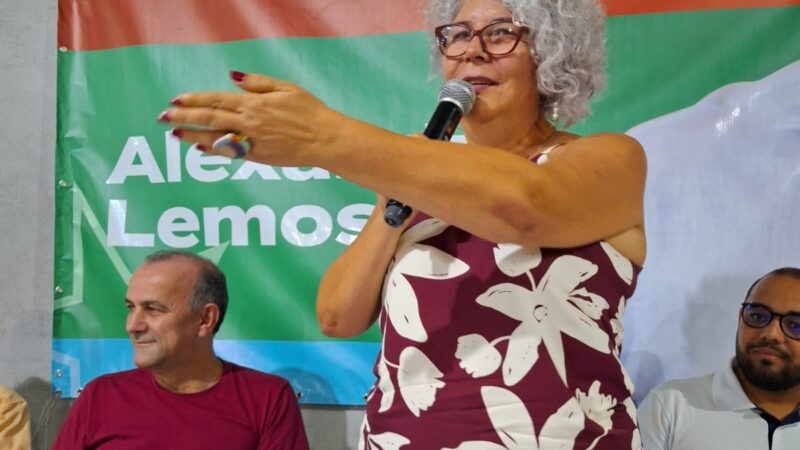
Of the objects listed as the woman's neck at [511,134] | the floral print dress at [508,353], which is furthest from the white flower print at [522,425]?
the woman's neck at [511,134]

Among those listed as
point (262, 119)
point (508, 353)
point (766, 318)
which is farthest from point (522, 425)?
point (766, 318)

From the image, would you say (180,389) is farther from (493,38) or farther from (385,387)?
(493,38)

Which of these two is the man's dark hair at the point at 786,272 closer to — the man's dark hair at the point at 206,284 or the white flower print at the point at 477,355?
the white flower print at the point at 477,355

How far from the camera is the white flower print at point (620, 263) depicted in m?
1.16

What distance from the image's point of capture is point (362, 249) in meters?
1.26

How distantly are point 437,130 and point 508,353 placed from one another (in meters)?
0.30

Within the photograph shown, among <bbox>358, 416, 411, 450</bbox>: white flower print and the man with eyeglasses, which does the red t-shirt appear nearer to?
the man with eyeglasses

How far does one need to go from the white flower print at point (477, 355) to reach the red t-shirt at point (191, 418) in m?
1.26

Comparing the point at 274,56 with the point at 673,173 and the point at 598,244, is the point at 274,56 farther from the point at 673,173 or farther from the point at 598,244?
the point at 598,244

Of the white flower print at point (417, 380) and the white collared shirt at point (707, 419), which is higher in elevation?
the white flower print at point (417, 380)

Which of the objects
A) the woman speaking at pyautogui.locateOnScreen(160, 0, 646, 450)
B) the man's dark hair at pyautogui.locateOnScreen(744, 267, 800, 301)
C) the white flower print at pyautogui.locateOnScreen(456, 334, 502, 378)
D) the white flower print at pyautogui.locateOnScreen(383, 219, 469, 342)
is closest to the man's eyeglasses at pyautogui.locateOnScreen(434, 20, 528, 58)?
the woman speaking at pyautogui.locateOnScreen(160, 0, 646, 450)

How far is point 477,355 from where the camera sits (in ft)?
3.66

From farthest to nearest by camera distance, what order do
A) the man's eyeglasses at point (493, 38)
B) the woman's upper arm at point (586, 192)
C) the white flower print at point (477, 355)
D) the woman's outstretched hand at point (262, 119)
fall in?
the man's eyeglasses at point (493, 38), the white flower print at point (477, 355), the woman's upper arm at point (586, 192), the woman's outstretched hand at point (262, 119)

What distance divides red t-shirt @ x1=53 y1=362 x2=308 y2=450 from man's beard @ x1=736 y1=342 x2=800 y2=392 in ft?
3.70
